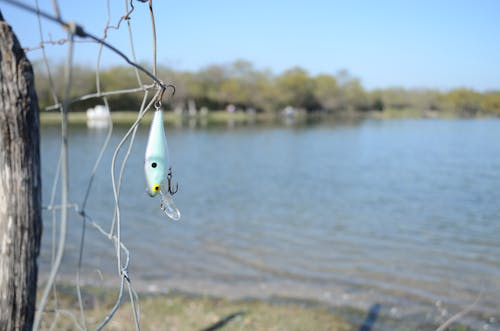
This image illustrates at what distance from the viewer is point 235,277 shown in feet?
19.7

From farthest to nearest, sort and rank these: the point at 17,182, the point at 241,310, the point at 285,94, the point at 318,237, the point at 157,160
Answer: the point at 285,94, the point at 318,237, the point at 241,310, the point at 157,160, the point at 17,182

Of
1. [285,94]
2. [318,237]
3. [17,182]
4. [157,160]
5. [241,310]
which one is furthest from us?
[285,94]

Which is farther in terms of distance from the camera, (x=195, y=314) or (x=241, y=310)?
(x=241, y=310)

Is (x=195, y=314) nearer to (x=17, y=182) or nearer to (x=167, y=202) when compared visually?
(x=167, y=202)

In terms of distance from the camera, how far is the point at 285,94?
81125 millimetres

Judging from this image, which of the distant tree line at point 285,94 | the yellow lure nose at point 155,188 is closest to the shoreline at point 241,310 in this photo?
the yellow lure nose at point 155,188

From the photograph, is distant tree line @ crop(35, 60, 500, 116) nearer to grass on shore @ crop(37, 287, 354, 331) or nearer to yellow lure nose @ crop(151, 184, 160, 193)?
grass on shore @ crop(37, 287, 354, 331)

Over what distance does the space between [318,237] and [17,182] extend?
6891 millimetres

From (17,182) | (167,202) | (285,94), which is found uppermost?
(285,94)

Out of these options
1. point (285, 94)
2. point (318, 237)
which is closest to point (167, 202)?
point (318, 237)

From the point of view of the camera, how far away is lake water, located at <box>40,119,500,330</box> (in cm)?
559

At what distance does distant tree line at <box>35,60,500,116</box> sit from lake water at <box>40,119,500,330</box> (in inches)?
1932

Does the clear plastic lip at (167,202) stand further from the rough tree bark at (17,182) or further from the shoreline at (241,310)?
the shoreline at (241,310)

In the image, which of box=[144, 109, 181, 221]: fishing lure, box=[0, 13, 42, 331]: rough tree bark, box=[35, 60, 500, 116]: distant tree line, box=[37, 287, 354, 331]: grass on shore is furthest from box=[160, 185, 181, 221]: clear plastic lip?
box=[35, 60, 500, 116]: distant tree line
